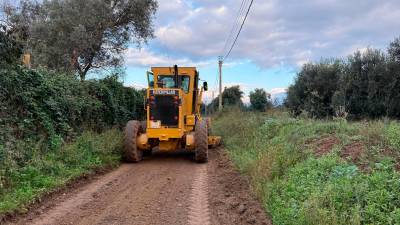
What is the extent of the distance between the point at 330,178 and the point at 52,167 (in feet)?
19.6

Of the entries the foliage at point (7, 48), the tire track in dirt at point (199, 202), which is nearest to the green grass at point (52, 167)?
the foliage at point (7, 48)

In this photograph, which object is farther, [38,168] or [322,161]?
[38,168]

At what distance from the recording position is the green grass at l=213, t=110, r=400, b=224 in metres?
5.67

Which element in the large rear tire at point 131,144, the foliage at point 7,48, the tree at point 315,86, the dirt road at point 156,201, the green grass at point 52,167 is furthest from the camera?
the tree at point 315,86

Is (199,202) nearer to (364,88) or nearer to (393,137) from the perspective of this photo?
(393,137)

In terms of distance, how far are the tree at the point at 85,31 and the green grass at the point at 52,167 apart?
1026cm

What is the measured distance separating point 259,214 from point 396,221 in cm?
241

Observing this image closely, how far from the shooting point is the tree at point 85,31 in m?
22.9

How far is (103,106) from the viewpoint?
16.7 m

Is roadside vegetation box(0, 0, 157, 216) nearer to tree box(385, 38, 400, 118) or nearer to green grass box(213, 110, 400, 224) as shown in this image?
green grass box(213, 110, 400, 224)

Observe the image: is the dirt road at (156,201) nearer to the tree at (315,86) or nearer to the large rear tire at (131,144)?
the large rear tire at (131,144)

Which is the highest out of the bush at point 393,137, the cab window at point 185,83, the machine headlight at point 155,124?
the cab window at point 185,83

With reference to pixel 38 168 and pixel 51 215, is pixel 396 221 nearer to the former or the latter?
pixel 51 215

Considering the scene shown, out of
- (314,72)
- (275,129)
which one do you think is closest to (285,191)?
(275,129)
